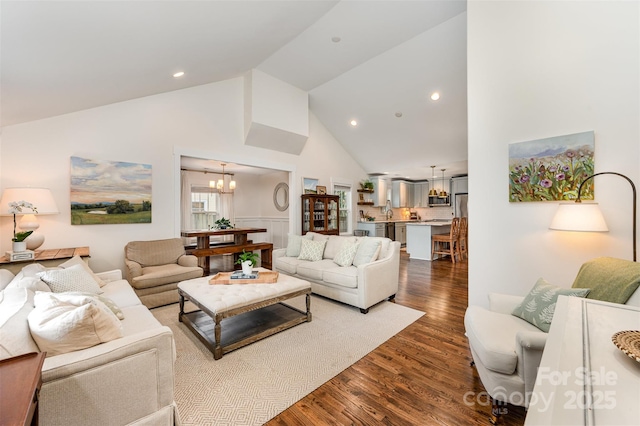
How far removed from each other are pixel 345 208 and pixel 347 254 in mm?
3886

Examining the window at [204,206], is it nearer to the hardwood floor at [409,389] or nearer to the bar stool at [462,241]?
the hardwood floor at [409,389]

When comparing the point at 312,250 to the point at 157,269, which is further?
the point at 312,250

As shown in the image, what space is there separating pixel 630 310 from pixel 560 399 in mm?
999

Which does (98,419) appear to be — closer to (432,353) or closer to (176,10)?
(432,353)

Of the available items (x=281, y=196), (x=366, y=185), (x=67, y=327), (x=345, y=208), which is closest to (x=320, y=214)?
(x=345, y=208)

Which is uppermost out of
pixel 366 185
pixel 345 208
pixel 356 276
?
pixel 366 185

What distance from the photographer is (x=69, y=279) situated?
233cm

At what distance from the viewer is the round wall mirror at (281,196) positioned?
7.49 metres

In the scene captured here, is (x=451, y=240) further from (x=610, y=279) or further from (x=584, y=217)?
A: (x=610, y=279)

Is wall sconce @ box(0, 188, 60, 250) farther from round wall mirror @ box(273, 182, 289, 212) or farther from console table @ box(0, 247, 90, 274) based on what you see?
round wall mirror @ box(273, 182, 289, 212)

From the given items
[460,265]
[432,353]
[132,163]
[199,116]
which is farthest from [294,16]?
[460,265]

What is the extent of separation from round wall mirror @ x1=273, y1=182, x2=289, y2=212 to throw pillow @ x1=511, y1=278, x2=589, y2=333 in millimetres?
6025

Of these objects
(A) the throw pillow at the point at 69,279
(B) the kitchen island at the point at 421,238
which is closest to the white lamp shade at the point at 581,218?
(A) the throw pillow at the point at 69,279

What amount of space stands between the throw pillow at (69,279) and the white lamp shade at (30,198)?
1.16 meters
